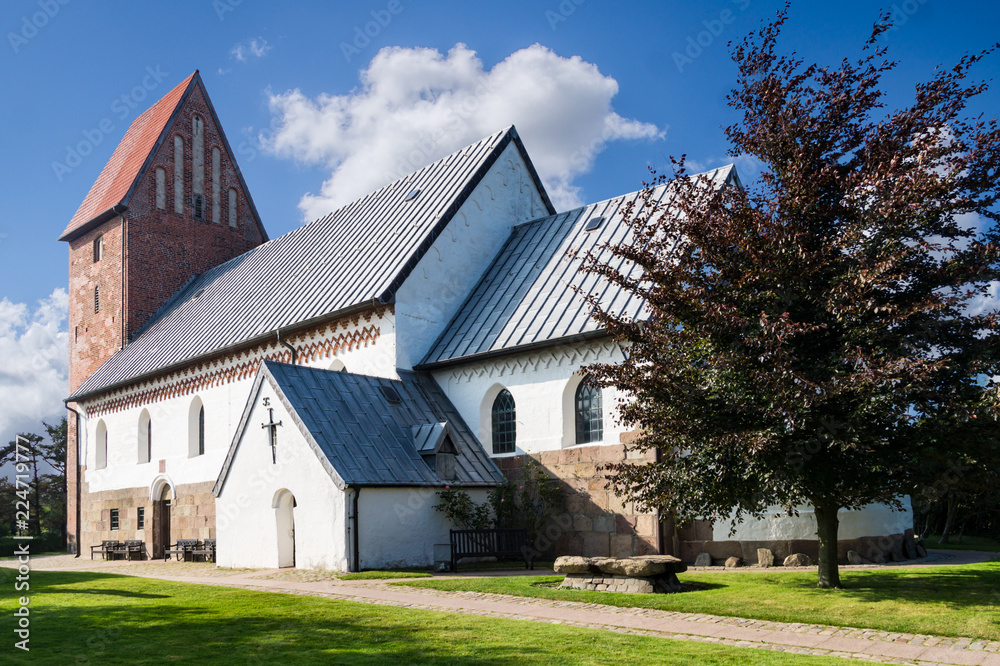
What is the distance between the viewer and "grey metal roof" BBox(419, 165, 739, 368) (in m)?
19.0

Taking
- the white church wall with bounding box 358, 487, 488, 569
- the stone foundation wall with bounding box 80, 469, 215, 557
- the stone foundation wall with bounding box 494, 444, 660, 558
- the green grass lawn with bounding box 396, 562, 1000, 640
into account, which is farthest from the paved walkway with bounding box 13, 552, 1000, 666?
the stone foundation wall with bounding box 80, 469, 215, 557

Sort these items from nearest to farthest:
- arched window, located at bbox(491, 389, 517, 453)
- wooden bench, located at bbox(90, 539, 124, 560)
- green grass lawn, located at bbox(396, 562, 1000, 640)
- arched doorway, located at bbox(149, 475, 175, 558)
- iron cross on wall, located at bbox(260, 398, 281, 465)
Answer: green grass lawn, located at bbox(396, 562, 1000, 640)
iron cross on wall, located at bbox(260, 398, 281, 465)
arched window, located at bbox(491, 389, 517, 453)
arched doorway, located at bbox(149, 475, 175, 558)
wooden bench, located at bbox(90, 539, 124, 560)

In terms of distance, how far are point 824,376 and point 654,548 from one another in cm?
696

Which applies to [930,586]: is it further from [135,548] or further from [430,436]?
[135,548]

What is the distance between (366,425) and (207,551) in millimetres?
8063

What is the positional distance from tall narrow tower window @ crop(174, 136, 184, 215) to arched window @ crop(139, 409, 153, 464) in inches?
393

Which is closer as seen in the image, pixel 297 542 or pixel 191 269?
pixel 297 542

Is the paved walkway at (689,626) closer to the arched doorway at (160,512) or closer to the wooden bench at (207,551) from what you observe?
the wooden bench at (207,551)

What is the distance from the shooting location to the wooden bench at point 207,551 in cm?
2326

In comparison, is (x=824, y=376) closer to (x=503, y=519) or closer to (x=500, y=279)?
(x=503, y=519)

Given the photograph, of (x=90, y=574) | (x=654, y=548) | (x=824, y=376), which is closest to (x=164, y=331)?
(x=90, y=574)

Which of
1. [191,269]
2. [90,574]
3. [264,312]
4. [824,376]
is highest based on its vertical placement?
[191,269]

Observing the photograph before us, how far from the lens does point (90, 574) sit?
60.1 feet

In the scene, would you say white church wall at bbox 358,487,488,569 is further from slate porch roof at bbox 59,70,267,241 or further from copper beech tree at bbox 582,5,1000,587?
slate porch roof at bbox 59,70,267,241
